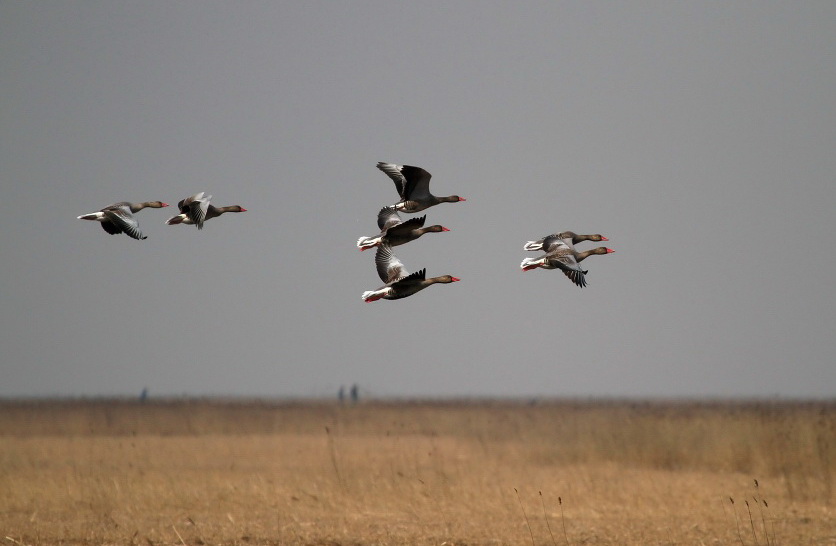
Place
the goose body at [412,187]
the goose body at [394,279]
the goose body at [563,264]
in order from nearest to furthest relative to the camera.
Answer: the goose body at [394,279]
the goose body at [563,264]
the goose body at [412,187]

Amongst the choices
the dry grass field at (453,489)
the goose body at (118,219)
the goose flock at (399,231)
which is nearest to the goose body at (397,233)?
the goose flock at (399,231)

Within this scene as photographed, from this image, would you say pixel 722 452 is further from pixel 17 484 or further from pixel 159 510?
pixel 17 484

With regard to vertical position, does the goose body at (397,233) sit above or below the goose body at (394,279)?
above

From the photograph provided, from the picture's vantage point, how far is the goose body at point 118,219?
10.8 meters

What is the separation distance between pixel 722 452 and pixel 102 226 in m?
19.3

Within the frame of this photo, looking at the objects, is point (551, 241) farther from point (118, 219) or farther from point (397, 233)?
point (118, 219)

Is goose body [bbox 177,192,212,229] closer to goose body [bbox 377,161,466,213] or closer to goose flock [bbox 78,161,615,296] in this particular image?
goose flock [bbox 78,161,615,296]

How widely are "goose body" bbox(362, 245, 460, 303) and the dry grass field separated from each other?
628cm

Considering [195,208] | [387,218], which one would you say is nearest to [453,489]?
[387,218]

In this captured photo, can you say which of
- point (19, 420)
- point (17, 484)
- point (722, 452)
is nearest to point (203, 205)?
point (17, 484)

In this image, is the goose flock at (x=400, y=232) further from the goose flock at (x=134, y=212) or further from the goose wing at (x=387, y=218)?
the goose flock at (x=134, y=212)

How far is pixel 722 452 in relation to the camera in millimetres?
26641

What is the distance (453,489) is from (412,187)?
441 inches

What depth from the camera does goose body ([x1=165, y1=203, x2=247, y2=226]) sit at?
36.9 ft
